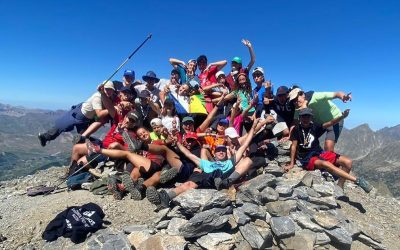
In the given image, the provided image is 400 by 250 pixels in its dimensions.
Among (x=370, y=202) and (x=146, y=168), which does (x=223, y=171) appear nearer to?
(x=146, y=168)

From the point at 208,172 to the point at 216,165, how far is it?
1.40 ft

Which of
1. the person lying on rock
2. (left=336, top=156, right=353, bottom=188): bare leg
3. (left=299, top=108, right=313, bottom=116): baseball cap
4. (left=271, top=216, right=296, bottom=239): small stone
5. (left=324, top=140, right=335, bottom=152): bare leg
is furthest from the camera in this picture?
(left=324, top=140, right=335, bottom=152): bare leg

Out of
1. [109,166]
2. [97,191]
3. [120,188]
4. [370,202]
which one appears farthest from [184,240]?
[370,202]

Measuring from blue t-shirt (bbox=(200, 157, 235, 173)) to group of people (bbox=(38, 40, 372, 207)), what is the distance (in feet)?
0.12

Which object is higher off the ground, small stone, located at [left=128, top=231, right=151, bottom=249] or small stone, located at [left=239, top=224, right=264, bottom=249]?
small stone, located at [left=239, top=224, right=264, bottom=249]

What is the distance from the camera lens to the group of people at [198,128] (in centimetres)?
1288

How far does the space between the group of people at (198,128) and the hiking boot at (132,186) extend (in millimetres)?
37

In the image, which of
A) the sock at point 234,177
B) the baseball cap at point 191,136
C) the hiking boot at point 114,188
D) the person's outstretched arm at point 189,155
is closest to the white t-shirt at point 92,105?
the hiking boot at point 114,188

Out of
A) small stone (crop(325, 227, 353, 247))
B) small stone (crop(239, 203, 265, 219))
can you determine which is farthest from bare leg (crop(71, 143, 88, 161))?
small stone (crop(325, 227, 353, 247))

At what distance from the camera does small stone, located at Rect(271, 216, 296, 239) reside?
35.0 ft

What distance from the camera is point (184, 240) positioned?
10148mm

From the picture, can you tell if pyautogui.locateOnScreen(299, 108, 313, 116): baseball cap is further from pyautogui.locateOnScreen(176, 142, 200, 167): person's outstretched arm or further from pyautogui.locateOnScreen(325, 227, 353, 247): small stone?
pyautogui.locateOnScreen(176, 142, 200, 167): person's outstretched arm

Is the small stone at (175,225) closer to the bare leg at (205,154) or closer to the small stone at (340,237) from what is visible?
the bare leg at (205,154)

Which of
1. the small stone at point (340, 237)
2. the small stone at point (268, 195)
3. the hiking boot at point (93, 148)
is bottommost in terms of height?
the small stone at point (340, 237)
